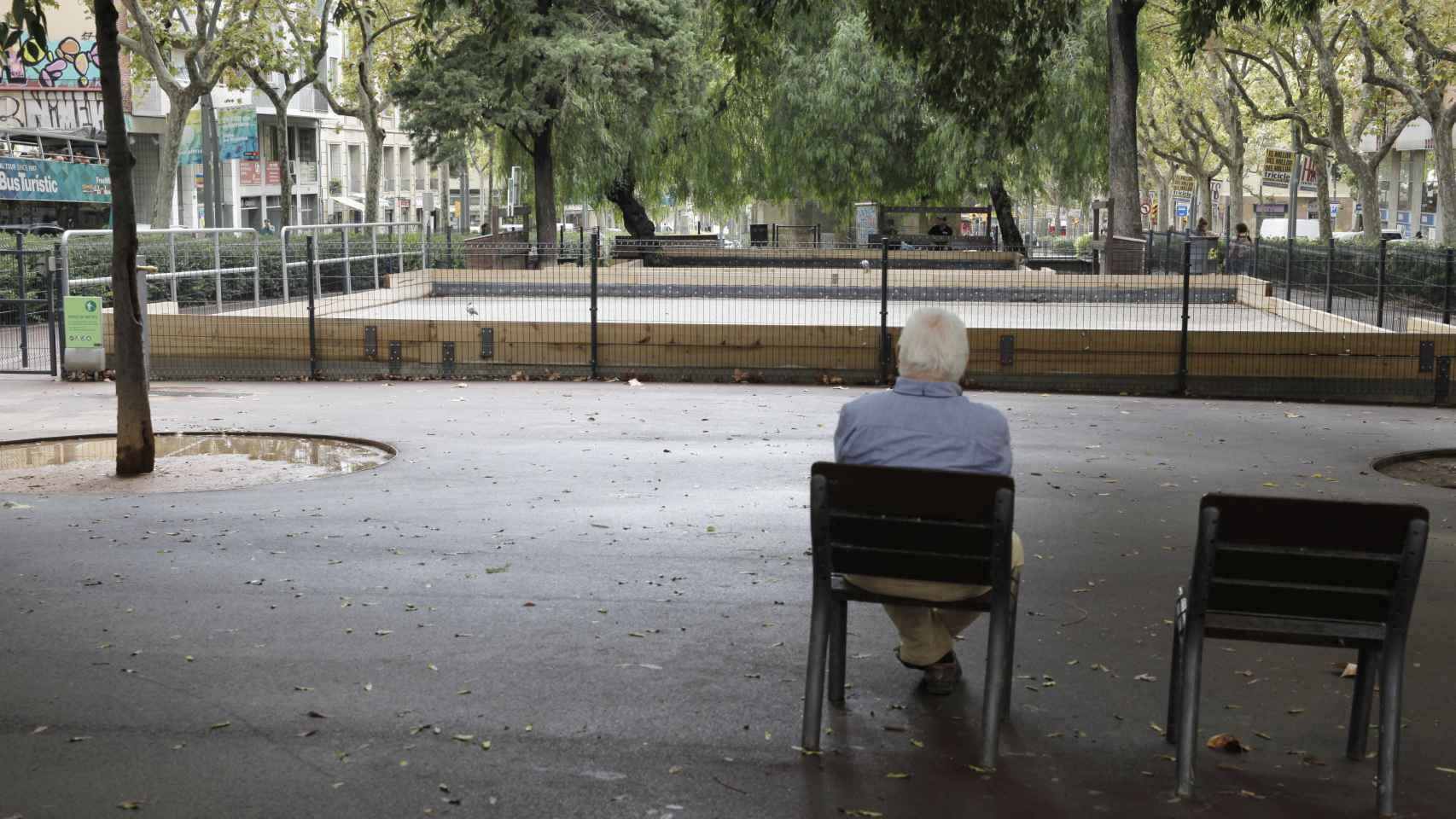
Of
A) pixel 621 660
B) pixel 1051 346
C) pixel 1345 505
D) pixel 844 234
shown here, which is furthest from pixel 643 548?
pixel 844 234

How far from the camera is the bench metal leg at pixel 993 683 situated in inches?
201

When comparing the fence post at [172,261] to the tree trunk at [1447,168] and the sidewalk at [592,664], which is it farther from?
the tree trunk at [1447,168]

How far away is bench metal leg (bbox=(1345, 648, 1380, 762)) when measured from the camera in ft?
17.1

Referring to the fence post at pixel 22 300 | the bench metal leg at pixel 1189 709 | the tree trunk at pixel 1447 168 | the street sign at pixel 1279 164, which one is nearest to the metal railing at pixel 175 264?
the fence post at pixel 22 300

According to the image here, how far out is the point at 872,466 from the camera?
512 cm

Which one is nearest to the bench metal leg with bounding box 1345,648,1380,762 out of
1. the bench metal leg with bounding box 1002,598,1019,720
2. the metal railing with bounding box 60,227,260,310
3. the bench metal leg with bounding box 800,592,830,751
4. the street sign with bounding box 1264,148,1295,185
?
the bench metal leg with bounding box 1002,598,1019,720

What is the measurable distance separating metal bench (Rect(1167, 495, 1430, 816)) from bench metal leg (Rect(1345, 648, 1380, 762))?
22cm

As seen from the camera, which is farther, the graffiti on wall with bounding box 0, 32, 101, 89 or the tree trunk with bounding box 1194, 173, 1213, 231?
the tree trunk with bounding box 1194, 173, 1213, 231

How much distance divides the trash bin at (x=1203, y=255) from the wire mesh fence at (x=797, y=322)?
1.66 meters

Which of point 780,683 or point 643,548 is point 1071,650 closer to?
point 780,683

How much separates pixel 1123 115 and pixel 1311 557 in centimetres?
2457

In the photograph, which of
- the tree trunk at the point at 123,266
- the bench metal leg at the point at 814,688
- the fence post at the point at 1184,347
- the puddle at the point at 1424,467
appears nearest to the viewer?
the bench metal leg at the point at 814,688

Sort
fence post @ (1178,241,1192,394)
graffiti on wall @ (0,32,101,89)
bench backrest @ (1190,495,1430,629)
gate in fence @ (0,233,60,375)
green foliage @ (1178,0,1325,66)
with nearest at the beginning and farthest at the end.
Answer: bench backrest @ (1190,495,1430,629), green foliage @ (1178,0,1325,66), fence post @ (1178,241,1192,394), gate in fence @ (0,233,60,375), graffiti on wall @ (0,32,101,89)

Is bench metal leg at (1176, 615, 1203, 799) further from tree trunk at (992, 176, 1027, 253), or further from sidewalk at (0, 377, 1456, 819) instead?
tree trunk at (992, 176, 1027, 253)
